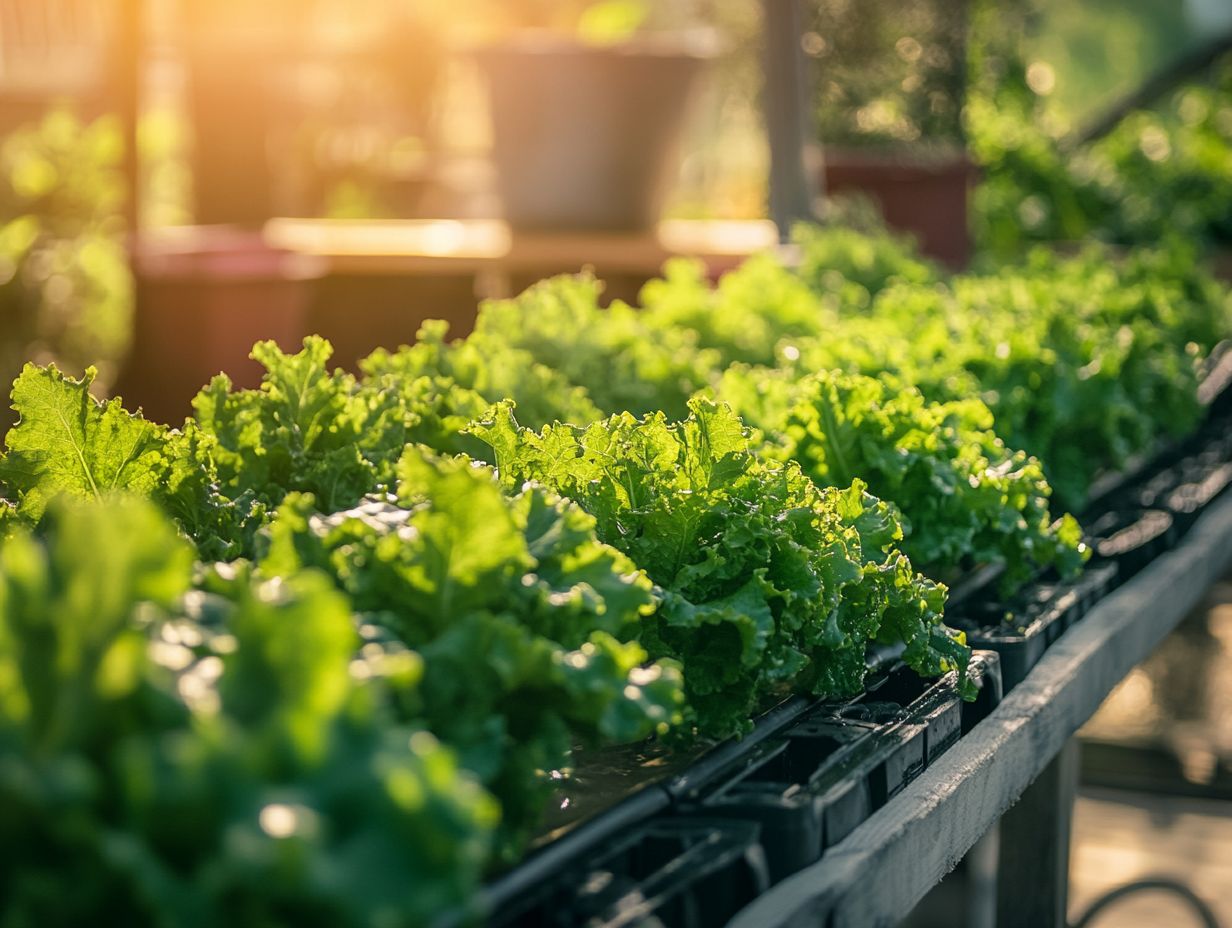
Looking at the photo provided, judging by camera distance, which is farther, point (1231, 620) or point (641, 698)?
point (1231, 620)

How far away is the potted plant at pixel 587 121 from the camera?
6.54 metres

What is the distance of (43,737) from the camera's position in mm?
1106

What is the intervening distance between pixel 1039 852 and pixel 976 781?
1246mm

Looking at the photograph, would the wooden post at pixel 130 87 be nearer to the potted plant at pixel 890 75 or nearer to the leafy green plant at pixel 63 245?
the leafy green plant at pixel 63 245

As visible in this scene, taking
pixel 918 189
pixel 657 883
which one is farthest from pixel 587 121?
pixel 657 883

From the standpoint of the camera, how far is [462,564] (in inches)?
60.3

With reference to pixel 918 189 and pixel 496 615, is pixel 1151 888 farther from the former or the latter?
pixel 918 189

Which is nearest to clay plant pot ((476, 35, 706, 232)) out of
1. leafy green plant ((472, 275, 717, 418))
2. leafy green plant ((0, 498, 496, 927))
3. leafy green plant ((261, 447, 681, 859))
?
leafy green plant ((472, 275, 717, 418))

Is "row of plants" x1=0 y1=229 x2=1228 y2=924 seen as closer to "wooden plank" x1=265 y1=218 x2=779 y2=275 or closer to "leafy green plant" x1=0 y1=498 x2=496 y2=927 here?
"leafy green plant" x1=0 y1=498 x2=496 y2=927

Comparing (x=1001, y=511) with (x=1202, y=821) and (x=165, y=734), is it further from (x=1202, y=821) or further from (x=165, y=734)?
(x=1202, y=821)

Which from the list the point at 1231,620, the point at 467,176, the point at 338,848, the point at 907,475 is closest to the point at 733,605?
the point at 907,475

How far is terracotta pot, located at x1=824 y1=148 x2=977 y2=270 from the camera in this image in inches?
309

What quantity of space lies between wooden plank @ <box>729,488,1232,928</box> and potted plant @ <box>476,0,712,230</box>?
3740 millimetres

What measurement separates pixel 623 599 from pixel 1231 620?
6883 mm
